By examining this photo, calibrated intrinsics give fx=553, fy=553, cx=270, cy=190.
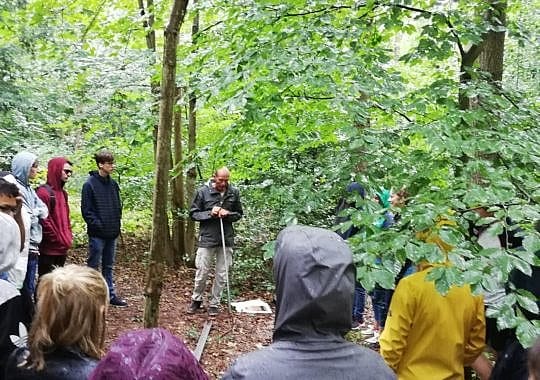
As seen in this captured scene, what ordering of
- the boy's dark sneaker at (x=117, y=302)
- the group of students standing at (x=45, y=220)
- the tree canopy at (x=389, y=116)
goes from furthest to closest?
the boy's dark sneaker at (x=117, y=302) → the group of students standing at (x=45, y=220) → the tree canopy at (x=389, y=116)

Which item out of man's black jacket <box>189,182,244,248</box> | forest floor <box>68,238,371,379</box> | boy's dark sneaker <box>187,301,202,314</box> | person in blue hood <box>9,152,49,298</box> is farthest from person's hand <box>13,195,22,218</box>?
boy's dark sneaker <box>187,301,202,314</box>

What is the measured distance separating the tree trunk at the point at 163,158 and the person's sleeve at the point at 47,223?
2.18 meters

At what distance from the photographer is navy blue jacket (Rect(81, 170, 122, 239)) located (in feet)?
22.4

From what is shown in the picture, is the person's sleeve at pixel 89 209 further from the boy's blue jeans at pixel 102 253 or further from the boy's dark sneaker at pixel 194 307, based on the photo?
the boy's dark sneaker at pixel 194 307

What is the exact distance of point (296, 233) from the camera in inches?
71.7

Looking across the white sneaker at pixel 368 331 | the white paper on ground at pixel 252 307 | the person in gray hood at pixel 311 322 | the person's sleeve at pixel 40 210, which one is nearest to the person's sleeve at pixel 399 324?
the person in gray hood at pixel 311 322

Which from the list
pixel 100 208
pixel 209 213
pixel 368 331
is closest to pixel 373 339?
pixel 368 331

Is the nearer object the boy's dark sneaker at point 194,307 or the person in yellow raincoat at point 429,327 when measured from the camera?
the person in yellow raincoat at point 429,327

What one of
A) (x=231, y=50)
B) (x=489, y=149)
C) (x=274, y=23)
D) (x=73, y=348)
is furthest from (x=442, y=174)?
(x=73, y=348)

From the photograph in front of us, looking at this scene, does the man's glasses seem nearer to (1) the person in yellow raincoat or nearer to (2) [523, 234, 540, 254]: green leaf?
(1) the person in yellow raincoat

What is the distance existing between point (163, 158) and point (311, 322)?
2.74 m

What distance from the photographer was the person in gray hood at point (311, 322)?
1.68m

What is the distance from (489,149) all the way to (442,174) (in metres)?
0.46

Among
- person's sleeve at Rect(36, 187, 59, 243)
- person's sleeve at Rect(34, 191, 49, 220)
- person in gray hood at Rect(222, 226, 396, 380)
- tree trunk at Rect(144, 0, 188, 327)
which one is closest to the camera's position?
person in gray hood at Rect(222, 226, 396, 380)
